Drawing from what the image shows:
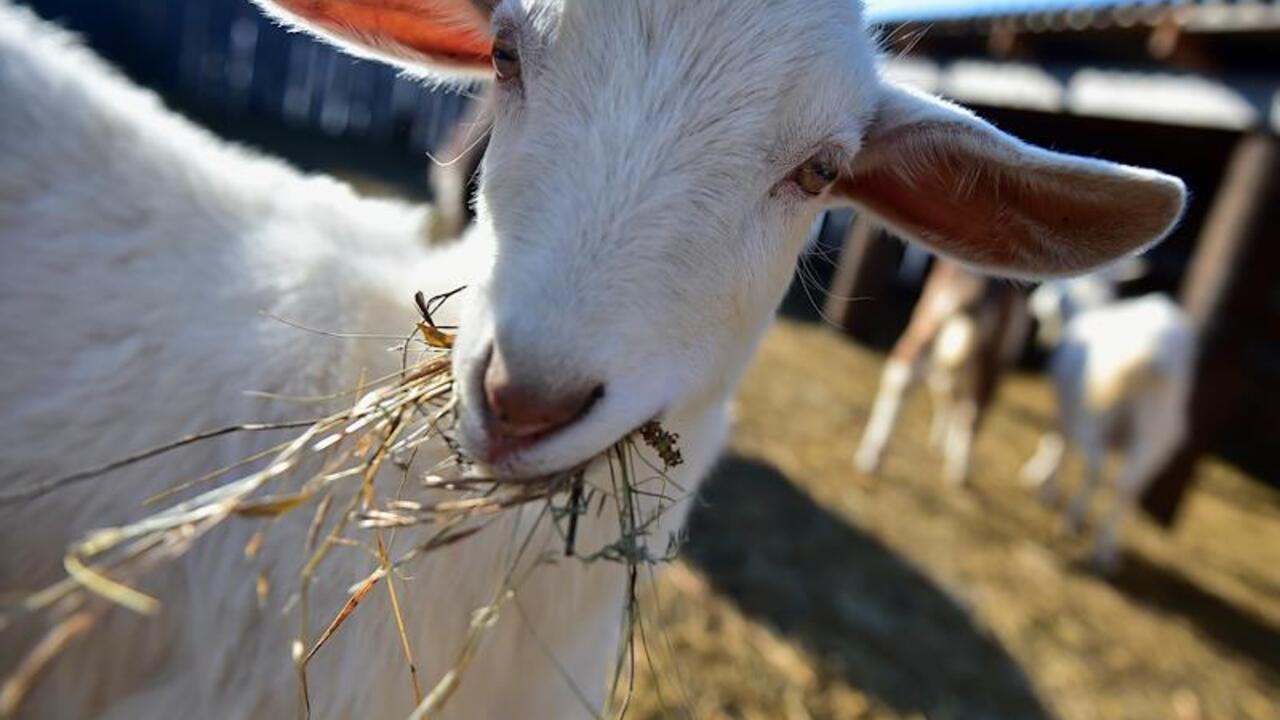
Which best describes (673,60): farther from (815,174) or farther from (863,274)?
(863,274)

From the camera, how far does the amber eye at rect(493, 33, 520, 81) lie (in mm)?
1493

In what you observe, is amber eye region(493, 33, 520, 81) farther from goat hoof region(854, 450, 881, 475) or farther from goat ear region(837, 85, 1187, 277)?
goat hoof region(854, 450, 881, 475)

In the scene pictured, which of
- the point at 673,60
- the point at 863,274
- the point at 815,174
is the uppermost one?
the point at 673,60

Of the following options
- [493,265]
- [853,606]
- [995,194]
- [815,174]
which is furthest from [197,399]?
[853,606]

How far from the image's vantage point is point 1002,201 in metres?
1.76

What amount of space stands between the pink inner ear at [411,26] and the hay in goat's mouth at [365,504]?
0.66m

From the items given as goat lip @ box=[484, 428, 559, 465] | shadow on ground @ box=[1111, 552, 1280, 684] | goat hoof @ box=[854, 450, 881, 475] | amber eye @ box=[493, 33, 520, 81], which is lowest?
shadow on ground @ box=[1111, 552, 1280, 684]

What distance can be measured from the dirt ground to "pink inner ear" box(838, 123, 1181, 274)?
1409 millimetres

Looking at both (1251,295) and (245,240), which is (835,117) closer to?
(245,240)

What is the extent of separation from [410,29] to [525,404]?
1.15 metres

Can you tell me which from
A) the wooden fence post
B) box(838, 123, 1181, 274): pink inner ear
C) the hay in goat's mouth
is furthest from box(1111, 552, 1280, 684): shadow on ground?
the wooden fence post

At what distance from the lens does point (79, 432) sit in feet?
5.50

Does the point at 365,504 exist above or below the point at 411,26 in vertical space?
below

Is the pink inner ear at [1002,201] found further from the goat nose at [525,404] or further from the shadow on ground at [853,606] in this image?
the shadow on ground at [853,606]
